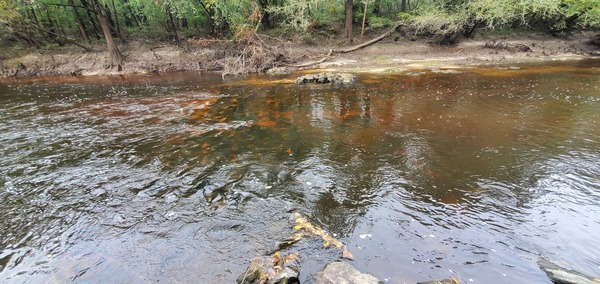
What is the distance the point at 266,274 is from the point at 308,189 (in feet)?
8.61

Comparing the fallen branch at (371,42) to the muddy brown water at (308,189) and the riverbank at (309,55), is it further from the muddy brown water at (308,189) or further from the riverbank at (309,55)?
the muddy brown water at (308,189)

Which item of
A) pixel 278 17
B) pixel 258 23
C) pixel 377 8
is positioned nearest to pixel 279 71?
pixel 258 23

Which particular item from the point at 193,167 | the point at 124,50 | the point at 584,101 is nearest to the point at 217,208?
the point at 193,167

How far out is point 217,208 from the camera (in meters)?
5.73

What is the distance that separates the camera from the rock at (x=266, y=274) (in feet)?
12.5

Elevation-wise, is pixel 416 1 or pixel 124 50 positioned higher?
pixel 416 1

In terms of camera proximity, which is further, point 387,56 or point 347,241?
point 387,56

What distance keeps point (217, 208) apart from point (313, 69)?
63.6 feet

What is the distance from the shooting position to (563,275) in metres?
3.83

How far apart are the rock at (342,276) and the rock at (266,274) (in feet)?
1.20

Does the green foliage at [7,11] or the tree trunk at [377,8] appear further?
the tree trunk at [377,8]

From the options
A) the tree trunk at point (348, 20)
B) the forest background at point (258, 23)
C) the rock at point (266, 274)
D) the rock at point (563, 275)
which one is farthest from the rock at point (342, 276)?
the tree trunk at point (348, 20)

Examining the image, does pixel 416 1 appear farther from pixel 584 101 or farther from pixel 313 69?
pixel 584 101

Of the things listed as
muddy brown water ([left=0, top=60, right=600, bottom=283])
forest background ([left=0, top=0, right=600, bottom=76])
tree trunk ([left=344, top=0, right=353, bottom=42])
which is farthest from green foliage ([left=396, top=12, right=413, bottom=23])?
muddy brown water ([left=0, top=60, right=600, bottom=283])
